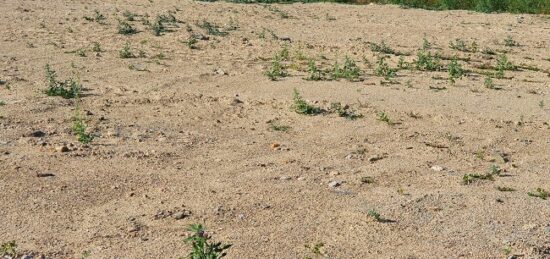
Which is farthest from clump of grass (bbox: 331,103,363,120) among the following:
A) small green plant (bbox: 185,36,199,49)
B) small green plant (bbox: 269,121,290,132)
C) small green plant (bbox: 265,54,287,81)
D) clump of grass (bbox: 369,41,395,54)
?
small green plant (bbox: 185,36,199,49)

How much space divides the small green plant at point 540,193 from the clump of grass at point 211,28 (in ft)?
27.8

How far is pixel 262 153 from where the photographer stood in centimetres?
752

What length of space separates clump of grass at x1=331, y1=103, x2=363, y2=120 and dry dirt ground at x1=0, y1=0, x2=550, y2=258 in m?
0.12

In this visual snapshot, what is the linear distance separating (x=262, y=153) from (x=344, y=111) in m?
1.84

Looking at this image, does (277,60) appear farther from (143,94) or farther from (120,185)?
(120,185)

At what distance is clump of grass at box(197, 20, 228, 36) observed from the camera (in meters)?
14.2

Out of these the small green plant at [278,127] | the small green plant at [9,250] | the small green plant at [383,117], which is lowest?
the small green plant at [278,127]

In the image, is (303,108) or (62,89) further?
(62,89)

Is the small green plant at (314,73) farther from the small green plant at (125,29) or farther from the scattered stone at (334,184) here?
the small green plant at (125,29)

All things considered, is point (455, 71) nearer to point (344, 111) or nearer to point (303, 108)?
point (344, 111)

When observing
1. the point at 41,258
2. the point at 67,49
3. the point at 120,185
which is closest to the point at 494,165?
the point at 120,185

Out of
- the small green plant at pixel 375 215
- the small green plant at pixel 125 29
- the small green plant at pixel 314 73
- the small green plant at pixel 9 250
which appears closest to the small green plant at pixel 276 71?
the small green plant at pixel 314 73

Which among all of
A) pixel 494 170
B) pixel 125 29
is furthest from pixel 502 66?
pixel 125 29

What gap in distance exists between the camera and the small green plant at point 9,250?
16.9 ft
